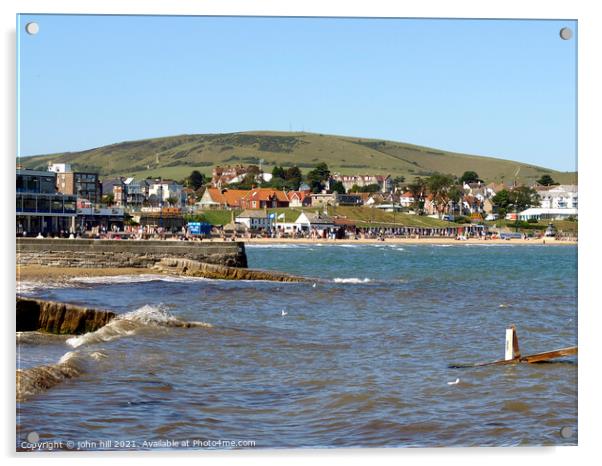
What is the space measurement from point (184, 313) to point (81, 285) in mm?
5538

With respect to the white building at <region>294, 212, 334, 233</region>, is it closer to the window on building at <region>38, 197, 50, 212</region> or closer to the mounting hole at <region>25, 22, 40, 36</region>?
the window on building at <region>38, 197, 50, 212</region>

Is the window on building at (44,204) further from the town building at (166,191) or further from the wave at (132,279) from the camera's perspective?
the town building at (166,191)

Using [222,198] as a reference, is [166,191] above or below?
above

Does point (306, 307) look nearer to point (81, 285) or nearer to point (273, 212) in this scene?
point (81, 285)

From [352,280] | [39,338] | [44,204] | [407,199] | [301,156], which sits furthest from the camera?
[407,199]

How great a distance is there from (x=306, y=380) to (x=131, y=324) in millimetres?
5220

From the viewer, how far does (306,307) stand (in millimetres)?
22922

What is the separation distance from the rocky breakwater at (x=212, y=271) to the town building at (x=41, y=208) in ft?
12.5

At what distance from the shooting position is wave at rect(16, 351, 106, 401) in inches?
427

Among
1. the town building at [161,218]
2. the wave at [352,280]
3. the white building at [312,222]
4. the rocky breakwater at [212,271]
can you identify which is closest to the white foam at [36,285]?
the rocky breakwater at [212,271]

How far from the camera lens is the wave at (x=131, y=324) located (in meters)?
15.2

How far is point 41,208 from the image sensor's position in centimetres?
2417

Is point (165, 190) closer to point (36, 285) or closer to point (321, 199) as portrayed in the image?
point (321, 199)

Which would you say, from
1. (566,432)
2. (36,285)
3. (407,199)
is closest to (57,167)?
(36,285)
